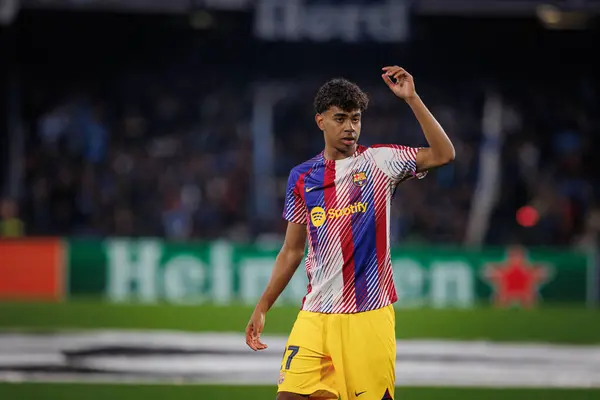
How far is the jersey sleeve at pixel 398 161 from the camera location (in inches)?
202

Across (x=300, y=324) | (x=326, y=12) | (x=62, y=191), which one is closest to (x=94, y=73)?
(x=62, y=191)

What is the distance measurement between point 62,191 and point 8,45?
369 cm

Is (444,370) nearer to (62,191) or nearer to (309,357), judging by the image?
(309,357)

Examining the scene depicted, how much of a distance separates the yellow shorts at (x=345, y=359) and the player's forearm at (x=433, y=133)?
0.84 meters

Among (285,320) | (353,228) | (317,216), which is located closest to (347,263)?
(353,228)

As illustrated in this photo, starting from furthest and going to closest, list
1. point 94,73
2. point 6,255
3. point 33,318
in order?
point 94,73 → point 6,255 → point 33,318

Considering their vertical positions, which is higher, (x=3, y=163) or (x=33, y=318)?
(x=3, y=163)

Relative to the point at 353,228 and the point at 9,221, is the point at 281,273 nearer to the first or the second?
the point at 353,228

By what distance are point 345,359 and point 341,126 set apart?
3.76 feet

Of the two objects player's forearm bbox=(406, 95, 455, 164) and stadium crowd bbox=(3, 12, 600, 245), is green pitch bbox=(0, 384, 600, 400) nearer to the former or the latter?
player's forearm bbox=(406, 95, 455, 164)

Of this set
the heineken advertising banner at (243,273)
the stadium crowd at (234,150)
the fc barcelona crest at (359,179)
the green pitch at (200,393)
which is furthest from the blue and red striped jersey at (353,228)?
the stadium crowd at (234,150)

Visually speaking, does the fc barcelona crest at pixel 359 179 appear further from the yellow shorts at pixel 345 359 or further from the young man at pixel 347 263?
the yellow shorts at pixel 345 359

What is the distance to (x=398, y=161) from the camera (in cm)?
519

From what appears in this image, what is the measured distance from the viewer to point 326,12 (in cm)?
1930
